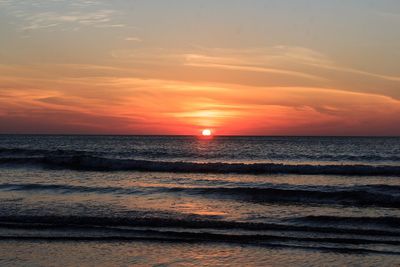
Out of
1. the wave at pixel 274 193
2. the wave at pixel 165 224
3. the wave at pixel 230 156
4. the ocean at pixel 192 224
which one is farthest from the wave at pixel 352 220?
the wave at pixel 230 156

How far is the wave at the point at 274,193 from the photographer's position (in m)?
19.8

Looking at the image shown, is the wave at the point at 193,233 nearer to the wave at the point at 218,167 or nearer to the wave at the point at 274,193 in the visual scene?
the wave at the point at 274,193

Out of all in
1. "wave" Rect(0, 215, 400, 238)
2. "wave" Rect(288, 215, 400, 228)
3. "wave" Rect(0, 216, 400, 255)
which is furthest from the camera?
"wave" Rect(288, 215, 400, 228)

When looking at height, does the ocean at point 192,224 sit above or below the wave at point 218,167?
below

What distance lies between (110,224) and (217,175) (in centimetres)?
1819

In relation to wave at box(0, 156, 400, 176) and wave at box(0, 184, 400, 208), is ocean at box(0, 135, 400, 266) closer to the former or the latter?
wave at box(0, 184, 400, 208)

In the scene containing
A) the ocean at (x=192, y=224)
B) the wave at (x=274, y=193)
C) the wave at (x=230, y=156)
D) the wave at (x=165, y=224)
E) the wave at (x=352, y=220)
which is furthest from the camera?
the wave at (x=230, y=156)

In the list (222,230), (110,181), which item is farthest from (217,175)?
(222,230)

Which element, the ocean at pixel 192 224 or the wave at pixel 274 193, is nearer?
the ocean at pixel 192 224

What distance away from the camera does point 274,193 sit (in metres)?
22.1

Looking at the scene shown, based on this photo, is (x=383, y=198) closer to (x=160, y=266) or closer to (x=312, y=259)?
(x=312, y=259)

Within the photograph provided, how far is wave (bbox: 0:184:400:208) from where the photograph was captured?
19.8 m

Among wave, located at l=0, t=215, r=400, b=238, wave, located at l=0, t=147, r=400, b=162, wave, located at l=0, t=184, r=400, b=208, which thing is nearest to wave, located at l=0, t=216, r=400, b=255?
wave, located at l=0, t=215, r=400, b=238

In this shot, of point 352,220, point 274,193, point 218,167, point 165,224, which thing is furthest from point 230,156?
point 165,224
